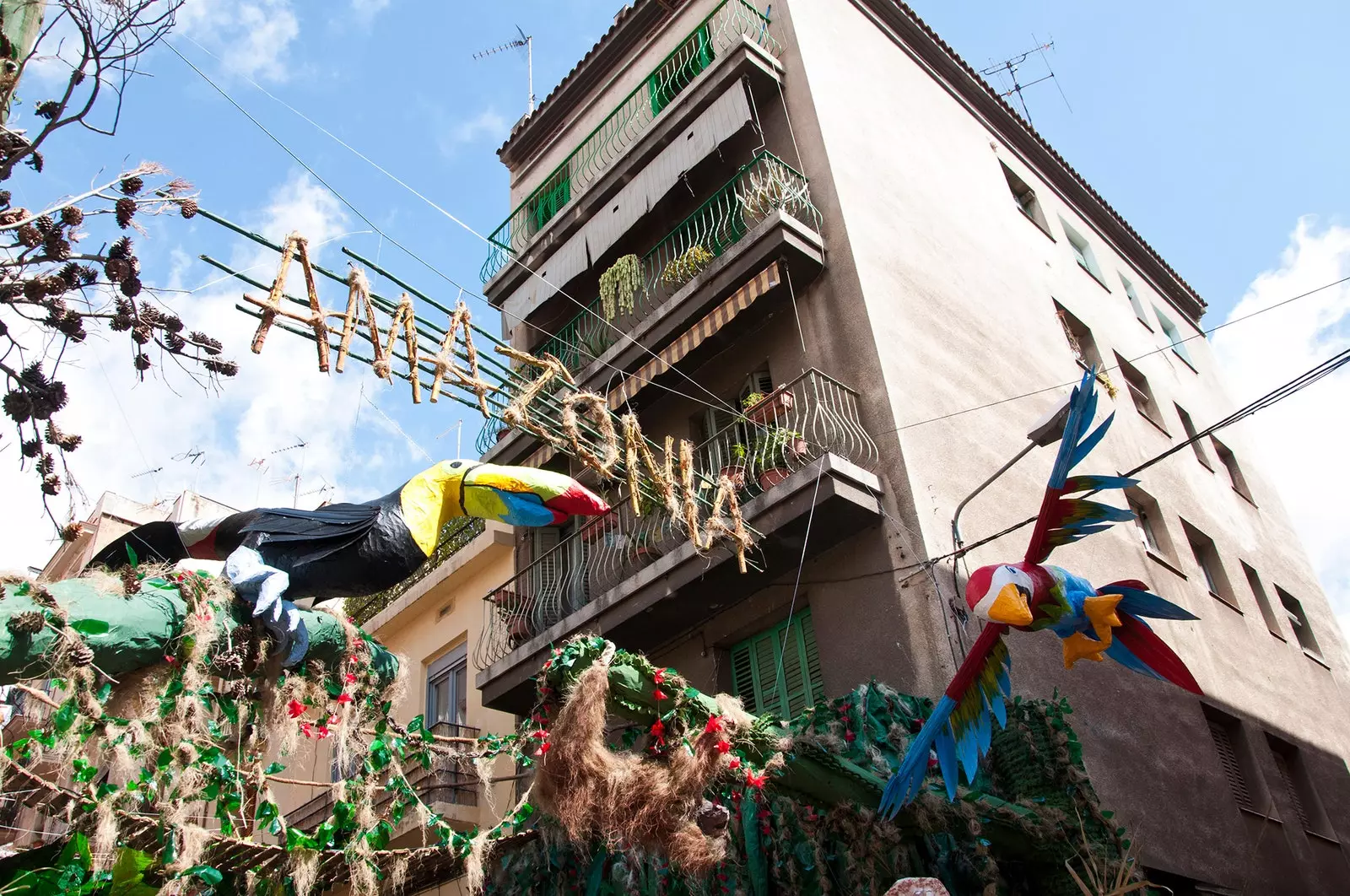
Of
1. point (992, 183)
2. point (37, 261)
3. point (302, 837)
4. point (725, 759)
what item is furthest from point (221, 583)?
point (992, 183)

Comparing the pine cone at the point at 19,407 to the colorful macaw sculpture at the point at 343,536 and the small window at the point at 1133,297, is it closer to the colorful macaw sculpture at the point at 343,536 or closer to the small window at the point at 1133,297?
the colorful macaw sculpture at the point at 343,536


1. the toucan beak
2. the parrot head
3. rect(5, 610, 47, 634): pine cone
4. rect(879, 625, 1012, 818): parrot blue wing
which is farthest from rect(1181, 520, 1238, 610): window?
rect(5, 610, 47, 634): pine cone

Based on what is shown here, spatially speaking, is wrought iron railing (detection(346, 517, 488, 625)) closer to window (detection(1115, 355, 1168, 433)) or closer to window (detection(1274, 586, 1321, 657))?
window (detection(1115, 355, 1168, 433))

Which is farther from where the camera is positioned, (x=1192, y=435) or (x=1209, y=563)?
(x=1192, y=435)

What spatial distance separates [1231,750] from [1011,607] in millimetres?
6735

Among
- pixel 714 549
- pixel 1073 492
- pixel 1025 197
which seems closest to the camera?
pixel 1073 492

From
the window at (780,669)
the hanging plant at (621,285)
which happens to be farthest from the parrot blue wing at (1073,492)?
the hanging plant at (621,285)

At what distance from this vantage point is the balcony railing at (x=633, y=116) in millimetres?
14707

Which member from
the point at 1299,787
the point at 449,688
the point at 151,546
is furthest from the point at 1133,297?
the point at 151,546

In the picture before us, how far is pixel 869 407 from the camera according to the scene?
35.4ft

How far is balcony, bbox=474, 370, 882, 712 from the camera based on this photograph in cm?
997

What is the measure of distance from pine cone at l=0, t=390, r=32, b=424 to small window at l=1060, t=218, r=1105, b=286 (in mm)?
15674

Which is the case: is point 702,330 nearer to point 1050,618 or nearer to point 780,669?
point 780,669

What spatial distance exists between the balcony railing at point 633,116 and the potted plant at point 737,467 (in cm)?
536
